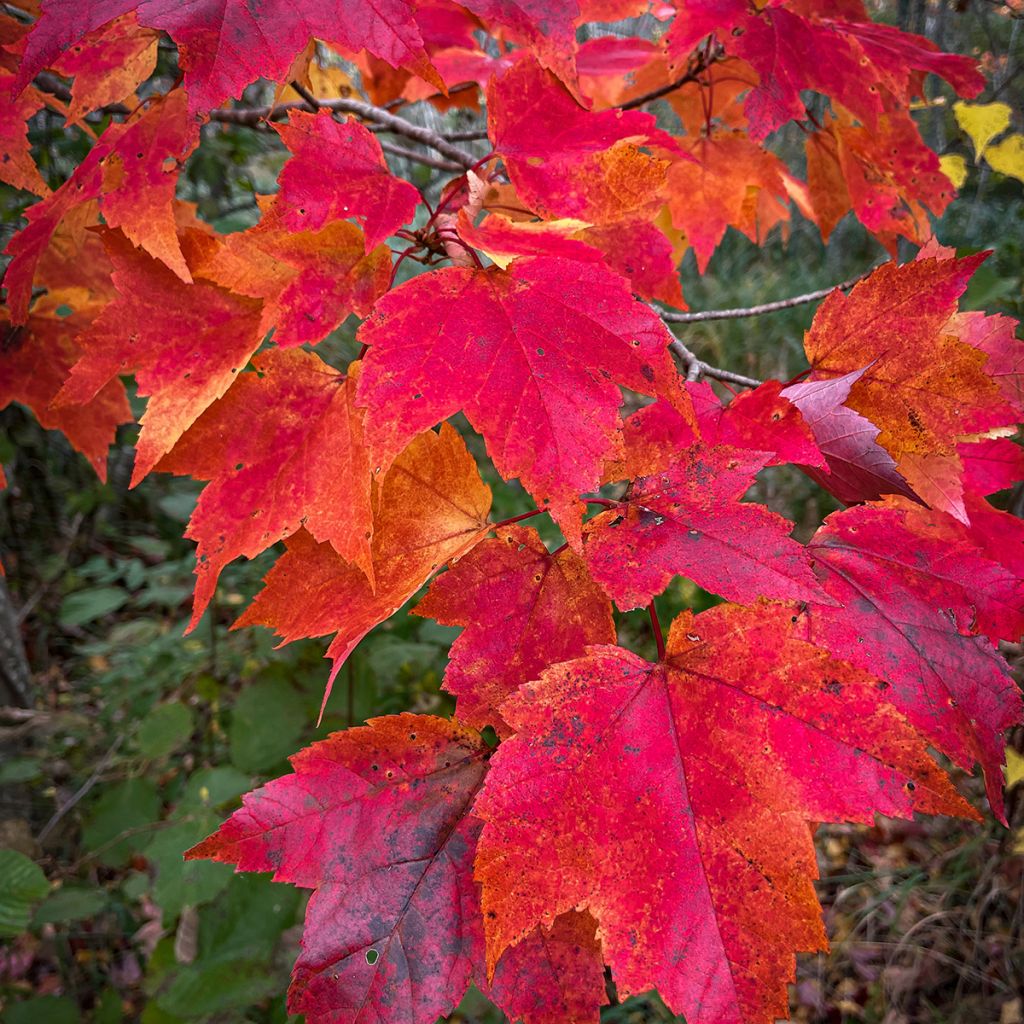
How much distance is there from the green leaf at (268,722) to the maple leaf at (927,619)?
2.70 ft

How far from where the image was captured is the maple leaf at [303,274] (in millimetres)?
506

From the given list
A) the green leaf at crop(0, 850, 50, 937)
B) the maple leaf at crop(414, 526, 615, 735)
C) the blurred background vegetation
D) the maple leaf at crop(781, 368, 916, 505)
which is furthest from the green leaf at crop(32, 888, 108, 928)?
the maple leaf at crop(781, 368, 916, 505)

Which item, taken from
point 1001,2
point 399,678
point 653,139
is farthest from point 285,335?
point 1001,2

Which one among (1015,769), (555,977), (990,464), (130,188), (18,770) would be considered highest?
(130,188)

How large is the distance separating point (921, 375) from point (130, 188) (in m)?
0.64

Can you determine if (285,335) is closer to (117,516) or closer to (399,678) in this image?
(399,678)

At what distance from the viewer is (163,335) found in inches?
22.0

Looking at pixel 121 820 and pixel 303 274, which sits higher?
pixel 303 274

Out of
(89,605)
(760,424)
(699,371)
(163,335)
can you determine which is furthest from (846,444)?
(89,605)

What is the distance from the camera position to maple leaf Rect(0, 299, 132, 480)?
86 cm

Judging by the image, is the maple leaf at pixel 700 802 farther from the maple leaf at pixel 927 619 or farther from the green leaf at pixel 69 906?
the green leaf at pixel 69 906

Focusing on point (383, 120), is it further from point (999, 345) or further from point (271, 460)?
point (999, 345)

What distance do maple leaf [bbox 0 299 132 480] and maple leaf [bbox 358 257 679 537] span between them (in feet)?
1.85

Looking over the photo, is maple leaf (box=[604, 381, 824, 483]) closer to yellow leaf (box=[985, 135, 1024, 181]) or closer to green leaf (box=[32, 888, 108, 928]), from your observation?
green leaf (box=[32, 888, 108, 928])
